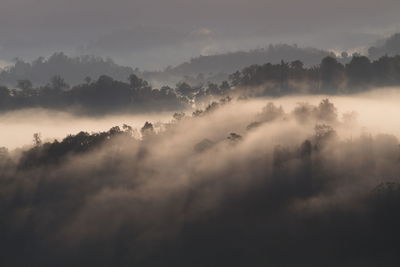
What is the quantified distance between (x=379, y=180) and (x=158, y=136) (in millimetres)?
66517

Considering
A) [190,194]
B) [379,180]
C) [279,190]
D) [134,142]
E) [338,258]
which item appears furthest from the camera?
[134,142]

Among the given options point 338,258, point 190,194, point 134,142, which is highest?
point 134,142

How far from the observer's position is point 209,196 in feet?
511

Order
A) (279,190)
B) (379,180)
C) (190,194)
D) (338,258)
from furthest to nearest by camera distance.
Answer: (190,194)
(279,190)
(379,180)
(338,258)

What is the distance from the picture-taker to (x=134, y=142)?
17288 cm

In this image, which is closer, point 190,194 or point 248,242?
point 248,242

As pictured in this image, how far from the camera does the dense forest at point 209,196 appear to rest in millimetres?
133625

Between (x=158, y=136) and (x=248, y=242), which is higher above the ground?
(x=158, y=136)

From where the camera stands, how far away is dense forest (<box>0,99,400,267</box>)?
438ft

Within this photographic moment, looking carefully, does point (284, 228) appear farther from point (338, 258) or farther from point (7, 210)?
point (7, 210)

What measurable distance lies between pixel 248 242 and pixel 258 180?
58.6 feet

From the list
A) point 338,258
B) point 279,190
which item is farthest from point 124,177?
point 338,258

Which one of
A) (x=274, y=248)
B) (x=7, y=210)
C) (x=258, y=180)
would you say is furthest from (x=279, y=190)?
(x=7, y=210)

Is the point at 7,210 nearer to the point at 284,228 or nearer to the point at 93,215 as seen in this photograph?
the point at 93,215
